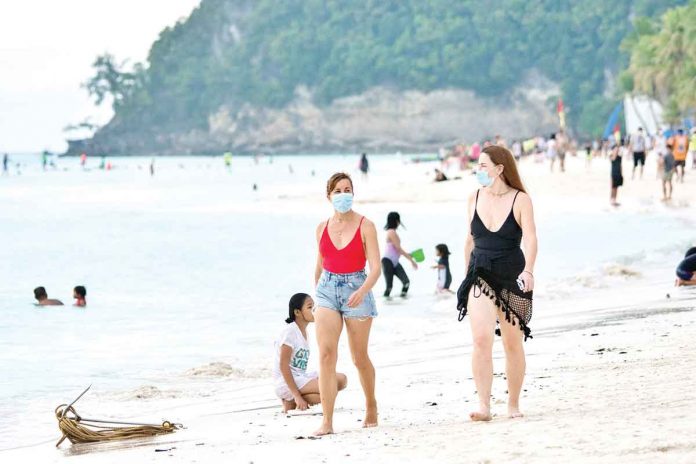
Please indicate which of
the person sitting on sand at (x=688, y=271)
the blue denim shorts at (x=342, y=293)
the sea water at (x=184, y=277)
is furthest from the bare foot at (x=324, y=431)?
the person sitting on sand at (x=688, y=271)

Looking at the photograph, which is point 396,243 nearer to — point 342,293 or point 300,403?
point 300,403

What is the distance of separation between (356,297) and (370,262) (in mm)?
202

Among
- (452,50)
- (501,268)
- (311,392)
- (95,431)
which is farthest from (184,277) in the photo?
(452,50)

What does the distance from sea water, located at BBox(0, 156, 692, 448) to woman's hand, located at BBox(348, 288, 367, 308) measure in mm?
3007

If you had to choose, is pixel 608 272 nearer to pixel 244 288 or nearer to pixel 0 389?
pixel 244 288

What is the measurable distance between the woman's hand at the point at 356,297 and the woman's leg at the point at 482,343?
53cm

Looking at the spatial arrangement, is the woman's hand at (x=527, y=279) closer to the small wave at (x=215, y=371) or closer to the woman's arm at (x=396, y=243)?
the small wave at (x=215, y=371)

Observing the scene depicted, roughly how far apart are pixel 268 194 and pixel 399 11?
142 metres

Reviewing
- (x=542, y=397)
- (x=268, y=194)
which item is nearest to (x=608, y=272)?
(x=542, y=397)

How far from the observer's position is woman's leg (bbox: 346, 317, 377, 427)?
6.50 m

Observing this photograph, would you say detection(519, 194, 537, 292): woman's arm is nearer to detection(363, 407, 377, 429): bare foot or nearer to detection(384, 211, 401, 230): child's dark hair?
detection(363, 407, 377, 429): bare foot

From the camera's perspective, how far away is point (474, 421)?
639 cm

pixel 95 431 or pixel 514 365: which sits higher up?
pixel 514 365

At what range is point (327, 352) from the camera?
6.48 m
